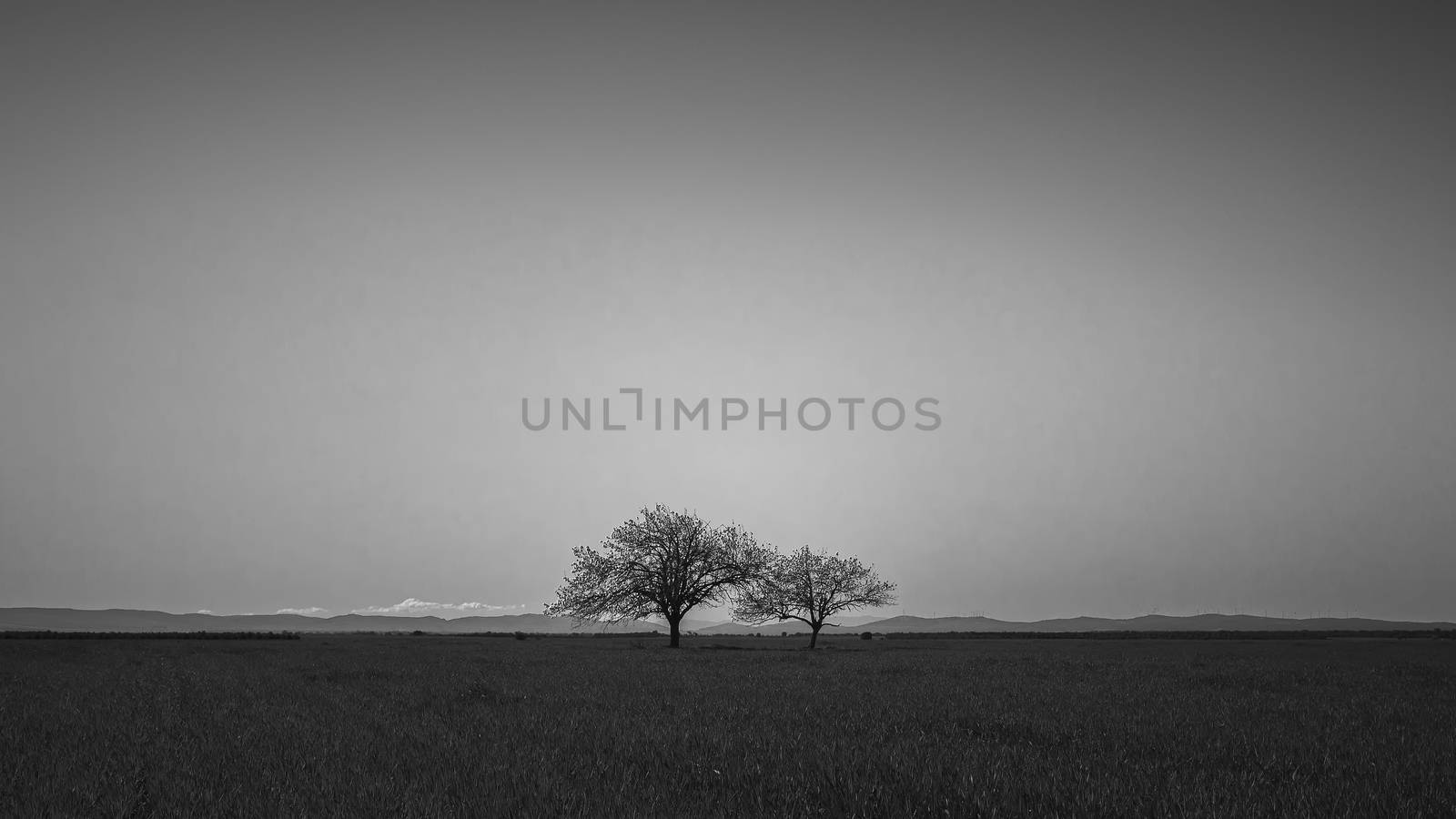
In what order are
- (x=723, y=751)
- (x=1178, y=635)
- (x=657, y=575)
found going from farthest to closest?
(x=1178, y=635) → (x=657, y=575) → (x=723, y=751)

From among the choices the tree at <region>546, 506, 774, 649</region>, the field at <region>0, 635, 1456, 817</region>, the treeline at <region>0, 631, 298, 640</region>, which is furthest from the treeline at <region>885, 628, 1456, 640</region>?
the field at <region>0, 635, 1456, 817</region>

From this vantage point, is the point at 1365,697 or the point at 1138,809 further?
the point at 1365,697

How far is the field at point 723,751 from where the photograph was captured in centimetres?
643

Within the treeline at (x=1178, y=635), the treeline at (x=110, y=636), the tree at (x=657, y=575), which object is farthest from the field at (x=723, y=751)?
the treeline at (x=1178, y=635)

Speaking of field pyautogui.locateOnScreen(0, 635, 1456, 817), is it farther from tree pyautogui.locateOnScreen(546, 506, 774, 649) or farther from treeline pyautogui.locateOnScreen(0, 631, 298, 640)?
treeline pyautogui.locateOnScreen(0, 631, 298, 640)

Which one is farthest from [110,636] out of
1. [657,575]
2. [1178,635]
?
[1178,635]

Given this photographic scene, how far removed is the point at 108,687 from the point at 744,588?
5004cm

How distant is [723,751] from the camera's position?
28.3 feet

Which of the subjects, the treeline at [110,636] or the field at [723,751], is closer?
the field at [723,751]

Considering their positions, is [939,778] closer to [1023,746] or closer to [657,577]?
[1023,746]

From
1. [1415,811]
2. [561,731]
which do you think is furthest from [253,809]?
[1415,811]

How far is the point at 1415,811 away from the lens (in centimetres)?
638

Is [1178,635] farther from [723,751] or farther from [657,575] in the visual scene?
[723,751]

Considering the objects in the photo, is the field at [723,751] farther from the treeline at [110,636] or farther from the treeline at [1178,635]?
the treeline at [1178,635]
